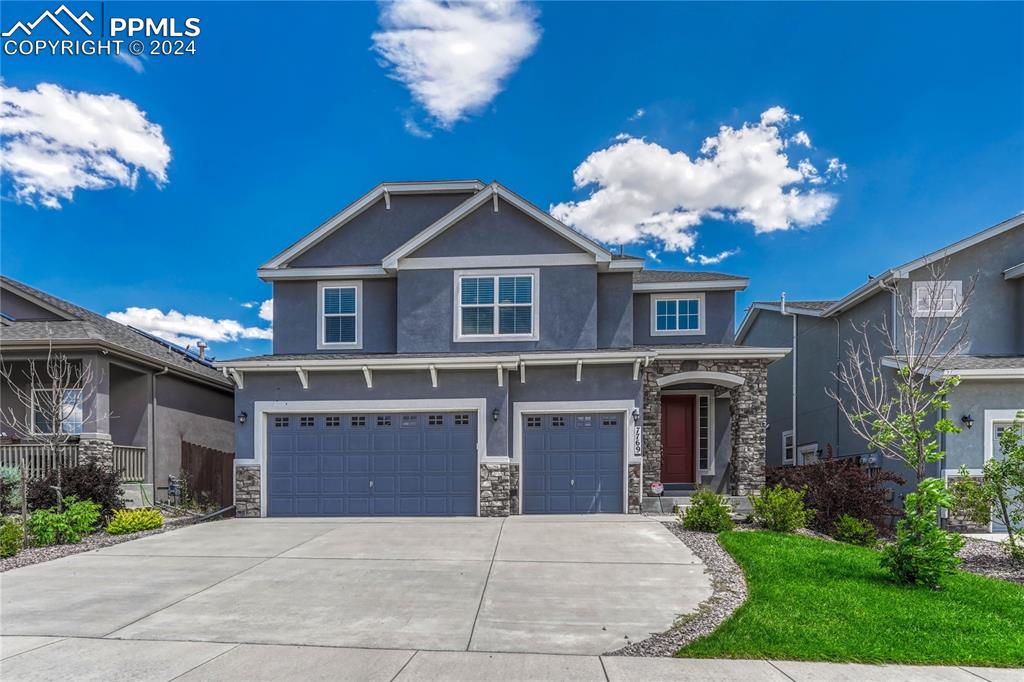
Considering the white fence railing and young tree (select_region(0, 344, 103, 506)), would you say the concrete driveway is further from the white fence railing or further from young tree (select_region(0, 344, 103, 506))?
young tree (select_region(0, 344, 103, 506))

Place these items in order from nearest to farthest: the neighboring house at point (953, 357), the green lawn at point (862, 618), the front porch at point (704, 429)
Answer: the green lawn at point (862, 618)
the neighboring house at point (953, 357)
the front porch at point (704, 429)

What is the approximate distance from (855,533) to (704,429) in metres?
5.37

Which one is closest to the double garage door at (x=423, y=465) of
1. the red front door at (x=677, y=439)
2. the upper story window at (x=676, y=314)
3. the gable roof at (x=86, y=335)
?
the red front door at (x=677, y=439)

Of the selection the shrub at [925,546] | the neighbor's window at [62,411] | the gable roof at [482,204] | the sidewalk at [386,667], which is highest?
the gable roof at [482,204]

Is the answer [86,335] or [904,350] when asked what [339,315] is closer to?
[86,335]

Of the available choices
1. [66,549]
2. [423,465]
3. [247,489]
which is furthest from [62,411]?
[423,465]

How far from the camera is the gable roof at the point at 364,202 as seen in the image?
15.5 meters

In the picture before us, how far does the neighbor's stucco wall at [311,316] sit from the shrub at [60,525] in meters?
5.82

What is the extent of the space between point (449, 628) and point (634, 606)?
2210 mm

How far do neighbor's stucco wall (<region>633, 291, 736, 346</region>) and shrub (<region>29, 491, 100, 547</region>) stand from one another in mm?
12736

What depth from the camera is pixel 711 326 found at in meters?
15.3

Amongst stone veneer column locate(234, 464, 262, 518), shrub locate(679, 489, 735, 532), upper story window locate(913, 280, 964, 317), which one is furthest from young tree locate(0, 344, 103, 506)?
upper story window locate(913, 280, 964, 317)

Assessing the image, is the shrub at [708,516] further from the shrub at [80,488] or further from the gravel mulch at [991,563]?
the shrub at [80,488]

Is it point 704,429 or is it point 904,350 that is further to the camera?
point 704,429
